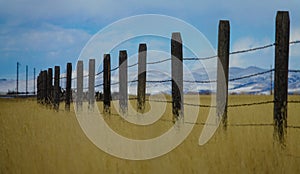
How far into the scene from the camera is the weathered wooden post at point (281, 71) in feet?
22.3

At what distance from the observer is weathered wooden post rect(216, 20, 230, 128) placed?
7750 millimetres

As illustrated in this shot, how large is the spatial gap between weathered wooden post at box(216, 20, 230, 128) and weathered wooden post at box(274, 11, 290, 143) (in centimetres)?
108

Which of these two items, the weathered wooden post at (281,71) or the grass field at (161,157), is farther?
the weathered wooden post at (281,71)

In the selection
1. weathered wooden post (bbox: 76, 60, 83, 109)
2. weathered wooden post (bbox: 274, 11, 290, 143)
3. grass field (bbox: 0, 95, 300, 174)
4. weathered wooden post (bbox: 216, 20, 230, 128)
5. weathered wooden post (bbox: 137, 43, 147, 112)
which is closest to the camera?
grass field (bbox: 0, 95, 300, 174)

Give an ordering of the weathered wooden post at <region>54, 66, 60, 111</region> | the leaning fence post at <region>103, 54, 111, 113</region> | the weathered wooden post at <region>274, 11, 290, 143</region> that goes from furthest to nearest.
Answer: the weathered wooden post at <region>54, 66, 60, 111</region> < the leaning fence post at <region>103, 54, 111, 113</region> < the weathered wooden post at <region>274, 11, 290, 143</region>

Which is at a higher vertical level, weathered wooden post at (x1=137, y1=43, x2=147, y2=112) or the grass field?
weathered wooden post at (x1=137, y1=43, x2=147, y2=112)

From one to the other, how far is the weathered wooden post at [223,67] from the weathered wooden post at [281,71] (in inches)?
42.5

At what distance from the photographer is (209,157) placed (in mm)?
5406

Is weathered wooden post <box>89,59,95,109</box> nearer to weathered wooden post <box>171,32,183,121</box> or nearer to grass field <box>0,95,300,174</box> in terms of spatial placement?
grass field <box>0,95,300,174</box>

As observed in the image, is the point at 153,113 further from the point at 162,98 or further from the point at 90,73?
the point at 90,73

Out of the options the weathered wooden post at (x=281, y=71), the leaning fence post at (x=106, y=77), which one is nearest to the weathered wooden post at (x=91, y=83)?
the leaning fence post at (x=106, y=77)

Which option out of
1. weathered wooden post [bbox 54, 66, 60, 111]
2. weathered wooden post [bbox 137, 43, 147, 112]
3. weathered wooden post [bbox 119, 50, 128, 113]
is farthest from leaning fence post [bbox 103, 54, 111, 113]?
weathered wooden post [bbox 54, 66, 60, 111]

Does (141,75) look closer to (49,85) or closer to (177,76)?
(177,76)

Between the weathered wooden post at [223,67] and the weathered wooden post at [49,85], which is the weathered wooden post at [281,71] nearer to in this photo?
the weathered wooden post at [223,67]
